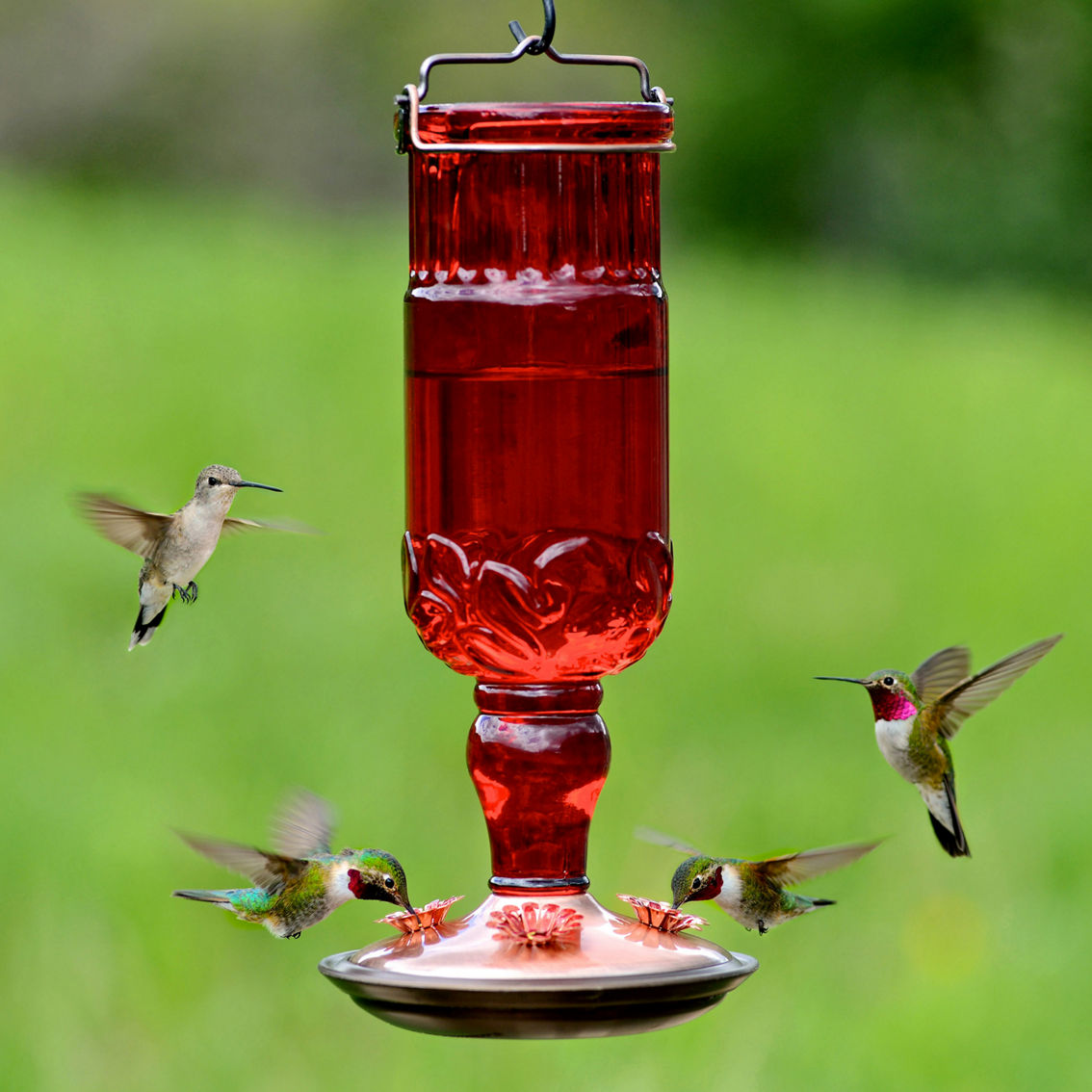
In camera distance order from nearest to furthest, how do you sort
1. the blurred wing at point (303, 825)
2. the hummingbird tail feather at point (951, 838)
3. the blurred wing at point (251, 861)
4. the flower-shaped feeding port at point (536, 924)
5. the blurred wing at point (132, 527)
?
1. the flower-shaped feeding port at point (536, 924)
2. the blurred wing at point (251, 861)
3. the blurred wing at point (303, 825)
4. the blurred wing at point (132, 527)
5. the hummingbird tail feather at point (951, 838)

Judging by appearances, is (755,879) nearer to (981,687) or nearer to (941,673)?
(981,687)

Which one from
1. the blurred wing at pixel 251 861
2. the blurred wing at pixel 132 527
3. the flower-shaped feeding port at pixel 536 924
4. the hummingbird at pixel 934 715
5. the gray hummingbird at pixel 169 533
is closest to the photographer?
the flower-shaped feeding port at pixel 536 924

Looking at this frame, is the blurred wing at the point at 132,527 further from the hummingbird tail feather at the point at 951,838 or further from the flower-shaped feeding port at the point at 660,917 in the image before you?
the hummingbird tail feather at the point at 951,838

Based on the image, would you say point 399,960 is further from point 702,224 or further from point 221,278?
point 702,224

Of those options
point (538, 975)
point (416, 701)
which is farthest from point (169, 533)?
point (416, 701)

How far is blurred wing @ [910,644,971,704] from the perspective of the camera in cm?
402

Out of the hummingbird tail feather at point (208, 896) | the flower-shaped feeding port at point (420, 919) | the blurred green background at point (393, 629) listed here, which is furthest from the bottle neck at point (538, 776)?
the blurred green background at point (393, 629)

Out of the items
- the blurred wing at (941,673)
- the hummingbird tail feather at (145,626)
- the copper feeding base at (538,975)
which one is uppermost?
the copper feeding base at (538,975)

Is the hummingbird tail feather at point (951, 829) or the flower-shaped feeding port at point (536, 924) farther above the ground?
the flower-shaped feeding port at point (536, 924)

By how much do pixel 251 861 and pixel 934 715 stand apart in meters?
1.37

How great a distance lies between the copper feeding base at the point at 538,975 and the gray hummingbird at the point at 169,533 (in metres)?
0.83

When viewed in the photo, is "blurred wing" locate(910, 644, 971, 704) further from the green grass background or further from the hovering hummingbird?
the green grass background

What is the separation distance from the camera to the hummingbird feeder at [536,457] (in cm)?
285

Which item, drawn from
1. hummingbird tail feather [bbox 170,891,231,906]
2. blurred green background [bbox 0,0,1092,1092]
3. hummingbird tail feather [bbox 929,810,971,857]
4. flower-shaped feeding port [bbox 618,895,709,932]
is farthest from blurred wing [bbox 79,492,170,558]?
hummingbird tail feather [bbox 929,810,971,857]
